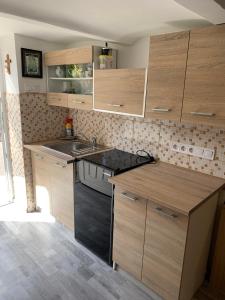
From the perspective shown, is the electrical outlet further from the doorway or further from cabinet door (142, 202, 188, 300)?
the doorway

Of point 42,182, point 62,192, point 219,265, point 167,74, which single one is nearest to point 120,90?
point 167,74

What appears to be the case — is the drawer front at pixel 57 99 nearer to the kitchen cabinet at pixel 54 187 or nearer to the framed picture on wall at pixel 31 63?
the framed picture on wall at pixel 31 63

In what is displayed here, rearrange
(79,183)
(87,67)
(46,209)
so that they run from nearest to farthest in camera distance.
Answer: (79,183), (87,67), (46,209)

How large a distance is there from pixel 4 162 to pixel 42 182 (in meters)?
0.67

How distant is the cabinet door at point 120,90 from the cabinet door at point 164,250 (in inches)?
33.0

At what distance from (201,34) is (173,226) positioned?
3.99 ft

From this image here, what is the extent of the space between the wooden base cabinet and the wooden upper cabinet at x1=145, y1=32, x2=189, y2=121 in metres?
0.67

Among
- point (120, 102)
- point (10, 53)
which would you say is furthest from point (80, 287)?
point (10, 53)

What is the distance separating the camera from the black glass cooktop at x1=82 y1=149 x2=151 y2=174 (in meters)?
1.89

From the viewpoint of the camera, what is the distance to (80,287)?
71.5 inches

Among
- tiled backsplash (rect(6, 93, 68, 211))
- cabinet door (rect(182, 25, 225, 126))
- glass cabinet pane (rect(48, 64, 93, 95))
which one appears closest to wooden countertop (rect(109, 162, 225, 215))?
cabinet door (rect(182, 25, 225, 126))

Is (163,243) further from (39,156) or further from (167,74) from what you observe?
(39,156)

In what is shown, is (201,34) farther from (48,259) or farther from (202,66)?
(48,259)

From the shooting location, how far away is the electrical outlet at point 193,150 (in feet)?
5.95
